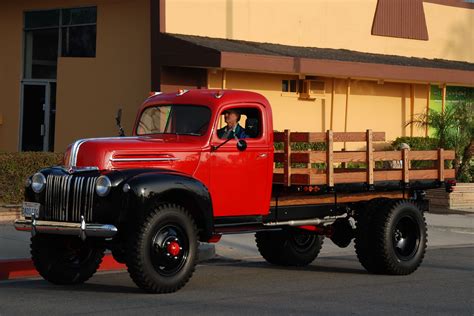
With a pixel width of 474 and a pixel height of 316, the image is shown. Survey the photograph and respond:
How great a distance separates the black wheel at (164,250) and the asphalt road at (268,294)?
176 millimetres

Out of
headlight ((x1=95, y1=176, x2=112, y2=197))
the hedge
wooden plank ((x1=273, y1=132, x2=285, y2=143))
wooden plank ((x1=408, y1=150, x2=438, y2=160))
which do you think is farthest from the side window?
the hedge

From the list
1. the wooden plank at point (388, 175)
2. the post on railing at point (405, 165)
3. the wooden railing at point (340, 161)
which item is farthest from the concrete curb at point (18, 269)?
the post on railing at point (405, 165)

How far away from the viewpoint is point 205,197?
1009 centimetres

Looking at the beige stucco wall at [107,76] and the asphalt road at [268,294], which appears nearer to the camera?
the asphalt road at [268,294]

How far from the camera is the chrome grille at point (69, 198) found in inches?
380

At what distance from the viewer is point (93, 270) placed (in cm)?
1070

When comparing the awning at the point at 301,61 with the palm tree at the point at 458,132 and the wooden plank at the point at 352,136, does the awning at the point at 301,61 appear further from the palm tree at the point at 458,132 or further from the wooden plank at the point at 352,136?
the wooden plank at the point at 352,136

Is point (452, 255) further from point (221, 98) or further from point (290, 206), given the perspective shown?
point (221, 98)

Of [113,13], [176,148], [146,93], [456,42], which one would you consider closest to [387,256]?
[176,148]

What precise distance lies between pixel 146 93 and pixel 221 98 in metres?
11.2

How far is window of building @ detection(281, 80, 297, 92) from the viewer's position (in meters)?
23.6

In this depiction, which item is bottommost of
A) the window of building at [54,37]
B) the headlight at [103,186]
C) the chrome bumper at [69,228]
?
the chrome bumper at [69,228]

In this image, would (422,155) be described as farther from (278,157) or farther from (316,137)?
(278,157)

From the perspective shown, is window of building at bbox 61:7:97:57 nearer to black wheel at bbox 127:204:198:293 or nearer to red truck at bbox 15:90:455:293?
red truck at bbox 15:90:455:293
